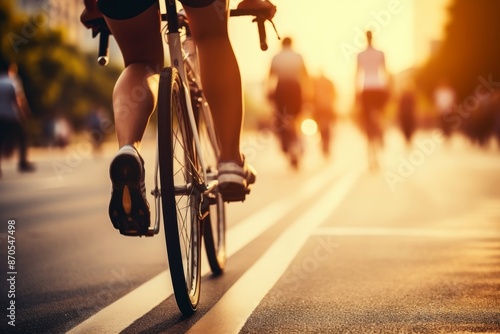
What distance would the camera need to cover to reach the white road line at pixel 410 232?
23.9 ft

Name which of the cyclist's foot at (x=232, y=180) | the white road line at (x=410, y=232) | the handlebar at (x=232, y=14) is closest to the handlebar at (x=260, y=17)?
the handlebar at (x=232, y=14)

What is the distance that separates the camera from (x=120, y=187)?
379 cm

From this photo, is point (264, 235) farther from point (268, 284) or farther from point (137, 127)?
point (137, 127)

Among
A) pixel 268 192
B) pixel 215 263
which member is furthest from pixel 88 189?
pixel 215 263

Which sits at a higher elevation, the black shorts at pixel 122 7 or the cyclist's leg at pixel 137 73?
the black shorts at pixel 122 7

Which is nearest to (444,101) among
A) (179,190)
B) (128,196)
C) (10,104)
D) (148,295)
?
(10,104)

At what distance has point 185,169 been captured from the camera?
4484mm

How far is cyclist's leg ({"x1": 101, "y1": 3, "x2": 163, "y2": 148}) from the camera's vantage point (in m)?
4.02

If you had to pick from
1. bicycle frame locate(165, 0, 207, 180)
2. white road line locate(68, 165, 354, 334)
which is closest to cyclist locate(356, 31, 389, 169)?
white road line locate(68, 165, 354, 334)

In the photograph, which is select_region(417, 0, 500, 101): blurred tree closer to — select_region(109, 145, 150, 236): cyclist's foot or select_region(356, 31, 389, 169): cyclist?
select_region(356, 31, 389, 169): cyclist

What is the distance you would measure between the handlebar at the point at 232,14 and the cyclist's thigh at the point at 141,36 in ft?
1.17

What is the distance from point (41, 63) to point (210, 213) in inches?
2225

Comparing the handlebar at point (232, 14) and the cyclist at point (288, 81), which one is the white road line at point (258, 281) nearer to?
the handlebar at point (232, 14)

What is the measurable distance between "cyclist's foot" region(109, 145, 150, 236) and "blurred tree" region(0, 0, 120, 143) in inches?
1594
